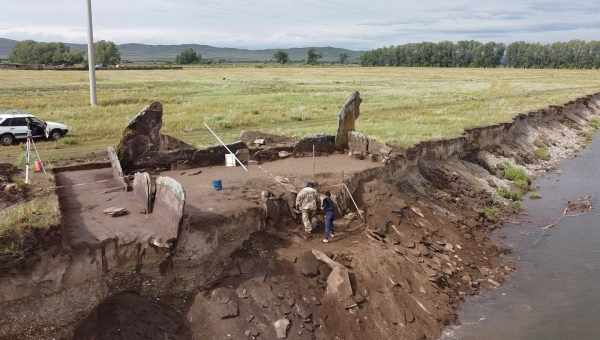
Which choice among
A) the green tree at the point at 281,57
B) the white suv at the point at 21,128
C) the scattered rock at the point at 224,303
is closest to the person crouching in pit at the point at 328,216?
the scattered rock at the point at 224,303

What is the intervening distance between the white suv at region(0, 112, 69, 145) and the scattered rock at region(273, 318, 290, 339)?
59.1ft

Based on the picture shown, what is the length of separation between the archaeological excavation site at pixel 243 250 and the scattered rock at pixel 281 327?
0.04 m

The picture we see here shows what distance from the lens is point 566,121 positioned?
1593 inches

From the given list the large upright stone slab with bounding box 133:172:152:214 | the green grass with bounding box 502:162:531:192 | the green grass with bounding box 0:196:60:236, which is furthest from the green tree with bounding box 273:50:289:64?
the green grass with bounding box 0:196:60:236

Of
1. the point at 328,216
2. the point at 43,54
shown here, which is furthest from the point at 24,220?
the point at 43,54

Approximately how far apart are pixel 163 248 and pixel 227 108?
28.3m

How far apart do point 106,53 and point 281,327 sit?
13367 centimetres

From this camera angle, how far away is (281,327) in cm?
1046

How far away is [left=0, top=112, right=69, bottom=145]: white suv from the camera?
23531mm

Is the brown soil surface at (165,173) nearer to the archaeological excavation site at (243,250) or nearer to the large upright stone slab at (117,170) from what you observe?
the archaeological excavation site at (243,250)

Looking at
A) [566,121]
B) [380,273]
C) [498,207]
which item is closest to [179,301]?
[380,273]

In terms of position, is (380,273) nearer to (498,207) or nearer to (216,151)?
(216,151)

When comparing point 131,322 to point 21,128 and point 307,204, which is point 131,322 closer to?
point 307,204

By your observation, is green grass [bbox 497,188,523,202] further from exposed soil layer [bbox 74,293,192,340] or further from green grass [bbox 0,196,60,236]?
green grass [bbox 0,196,60,236]
